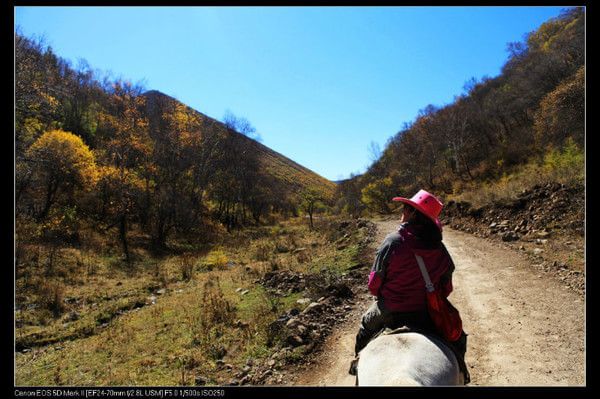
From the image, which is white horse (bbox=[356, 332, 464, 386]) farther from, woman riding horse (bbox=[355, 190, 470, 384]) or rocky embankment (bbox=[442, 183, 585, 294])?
rocky embankment (bbox=[442, 183, 585, 294])

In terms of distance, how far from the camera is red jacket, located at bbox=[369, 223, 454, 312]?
10.2ft

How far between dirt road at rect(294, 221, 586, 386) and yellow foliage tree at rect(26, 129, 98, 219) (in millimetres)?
25100

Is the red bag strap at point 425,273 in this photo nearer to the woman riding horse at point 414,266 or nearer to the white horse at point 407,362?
the woman riding horse at point 414,266

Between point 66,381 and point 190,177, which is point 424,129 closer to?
point 190,177

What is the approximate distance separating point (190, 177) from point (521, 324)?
33033 mm

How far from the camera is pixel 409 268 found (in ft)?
10.3

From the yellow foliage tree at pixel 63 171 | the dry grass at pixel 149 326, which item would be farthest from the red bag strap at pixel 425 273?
the yellow foliage tree at pixel 63 171

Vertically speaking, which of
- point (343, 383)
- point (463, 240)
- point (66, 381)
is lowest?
point (66, 381)

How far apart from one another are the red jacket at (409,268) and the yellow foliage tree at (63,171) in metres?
27.0

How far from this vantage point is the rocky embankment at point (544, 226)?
9461 millimetres

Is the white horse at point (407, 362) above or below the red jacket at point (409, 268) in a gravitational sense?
below

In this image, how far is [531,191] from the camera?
15.7m
